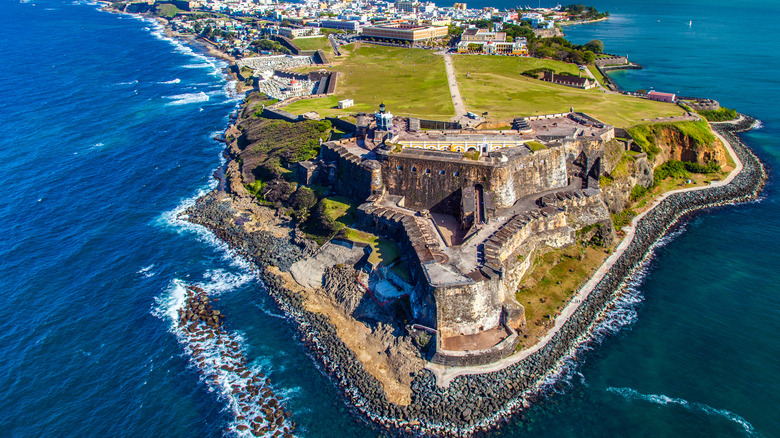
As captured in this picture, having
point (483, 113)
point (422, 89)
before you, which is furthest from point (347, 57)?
point (483, 113)

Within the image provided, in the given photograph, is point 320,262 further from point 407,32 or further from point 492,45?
point 407,32

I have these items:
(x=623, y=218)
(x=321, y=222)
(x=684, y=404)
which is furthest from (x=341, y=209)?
(x=684, y=404)

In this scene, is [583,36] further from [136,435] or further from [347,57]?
[136,435]

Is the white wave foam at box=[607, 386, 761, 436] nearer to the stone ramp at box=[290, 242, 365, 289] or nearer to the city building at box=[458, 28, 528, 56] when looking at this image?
the stone ramp at box=[290, 242, 365, 289]

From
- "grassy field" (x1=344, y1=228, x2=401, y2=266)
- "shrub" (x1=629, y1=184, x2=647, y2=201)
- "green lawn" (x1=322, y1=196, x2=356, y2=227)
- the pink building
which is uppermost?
the pink building

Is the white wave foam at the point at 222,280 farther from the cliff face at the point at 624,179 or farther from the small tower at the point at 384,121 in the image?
the cliff face at the point at 624,179

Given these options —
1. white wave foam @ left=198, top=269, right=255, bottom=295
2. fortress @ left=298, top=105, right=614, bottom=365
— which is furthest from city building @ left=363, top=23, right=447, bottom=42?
white wave foam @ left=198, top=269, right=255, bottom=295

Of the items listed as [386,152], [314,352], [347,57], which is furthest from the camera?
[347,57]
